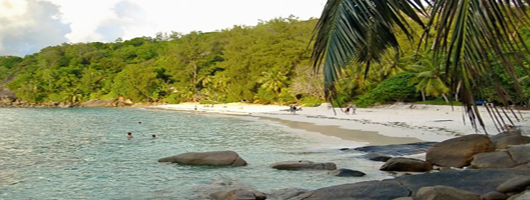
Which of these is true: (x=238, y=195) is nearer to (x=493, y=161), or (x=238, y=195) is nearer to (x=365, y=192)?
(x=365, y=192)

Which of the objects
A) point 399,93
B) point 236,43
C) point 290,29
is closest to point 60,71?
point 236,43

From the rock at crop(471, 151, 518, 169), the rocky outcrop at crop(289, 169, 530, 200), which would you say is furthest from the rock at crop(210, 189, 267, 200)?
the rock at crop(471, 151, 518, 169)

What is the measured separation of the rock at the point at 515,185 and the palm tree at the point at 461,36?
376 centimetres

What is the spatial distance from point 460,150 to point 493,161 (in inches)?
48.8

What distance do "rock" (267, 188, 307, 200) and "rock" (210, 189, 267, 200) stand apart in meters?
0.22

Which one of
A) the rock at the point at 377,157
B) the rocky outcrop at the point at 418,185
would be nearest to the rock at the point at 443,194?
the rocky outcrop at the point at 418,185

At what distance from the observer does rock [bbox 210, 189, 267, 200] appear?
262 inches

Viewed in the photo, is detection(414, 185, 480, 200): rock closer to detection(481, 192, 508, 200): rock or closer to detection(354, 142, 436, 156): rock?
detection(481, 192, 508, 200): rock

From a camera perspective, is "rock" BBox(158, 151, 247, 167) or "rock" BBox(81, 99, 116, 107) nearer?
"rock" BBox(158, 151, 247, 167)

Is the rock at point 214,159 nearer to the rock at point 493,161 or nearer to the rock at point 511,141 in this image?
the rock at point 493,161

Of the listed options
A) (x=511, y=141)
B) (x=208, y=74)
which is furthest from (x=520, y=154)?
(x=208, y=74)

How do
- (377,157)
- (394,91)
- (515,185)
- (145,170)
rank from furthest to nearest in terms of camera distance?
(394,91) < (145,170) < (377,157) < (515,185)

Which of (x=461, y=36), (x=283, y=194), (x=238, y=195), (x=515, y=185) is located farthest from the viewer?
(x=283, y=194)

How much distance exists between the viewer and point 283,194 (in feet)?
24.1
